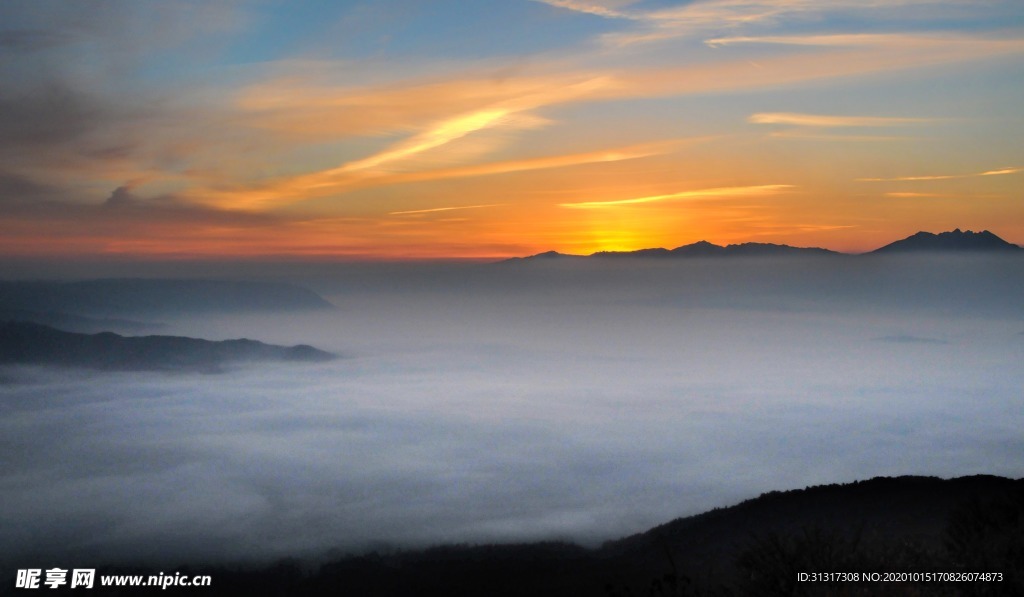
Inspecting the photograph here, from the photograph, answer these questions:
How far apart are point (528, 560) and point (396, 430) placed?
488 feet

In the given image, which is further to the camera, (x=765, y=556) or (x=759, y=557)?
(x=759, y=557)

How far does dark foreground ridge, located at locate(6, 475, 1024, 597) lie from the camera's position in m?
16.4

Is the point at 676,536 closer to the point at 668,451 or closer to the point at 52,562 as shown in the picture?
the point at 52,562

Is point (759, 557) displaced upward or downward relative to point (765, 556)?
downward

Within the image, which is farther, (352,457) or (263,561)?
(352,457)

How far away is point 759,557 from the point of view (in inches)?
689

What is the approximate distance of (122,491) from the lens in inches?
5192

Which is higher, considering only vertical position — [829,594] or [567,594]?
[829,594]

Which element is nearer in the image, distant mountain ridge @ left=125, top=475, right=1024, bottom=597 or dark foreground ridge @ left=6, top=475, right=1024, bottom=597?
→ distant mountain ridge @ left=125, top=475, right=1024, bottom=597

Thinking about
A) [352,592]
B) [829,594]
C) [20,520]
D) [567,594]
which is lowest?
[20,520]

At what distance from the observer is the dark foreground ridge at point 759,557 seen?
16.4 meters

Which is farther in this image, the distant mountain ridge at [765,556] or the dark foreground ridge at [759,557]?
the dark foreground ridge at [759,557]

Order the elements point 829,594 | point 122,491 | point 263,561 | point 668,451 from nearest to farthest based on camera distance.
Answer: point 829,594
point 263,561
point 122,491
point 668,451

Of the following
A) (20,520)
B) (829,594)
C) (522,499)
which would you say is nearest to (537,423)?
(522,499)
